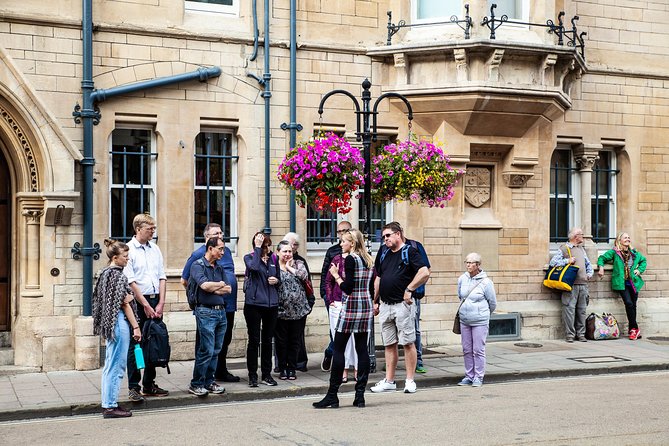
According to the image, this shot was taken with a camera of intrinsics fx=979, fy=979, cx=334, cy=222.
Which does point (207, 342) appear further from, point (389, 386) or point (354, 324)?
point (389, 386)

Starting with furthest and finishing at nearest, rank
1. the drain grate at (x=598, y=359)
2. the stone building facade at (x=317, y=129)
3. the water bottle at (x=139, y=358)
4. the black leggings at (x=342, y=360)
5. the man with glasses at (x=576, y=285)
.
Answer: the man with glasses at (x=576, y=285)
the drain grate at (x=598, y=359)
the stone building facade at (x=317, y=129)
the black leggings at (x=342, y=360)
the water bottle at (x=139, y=358)

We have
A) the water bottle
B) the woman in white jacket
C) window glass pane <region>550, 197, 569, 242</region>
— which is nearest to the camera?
the water bottle

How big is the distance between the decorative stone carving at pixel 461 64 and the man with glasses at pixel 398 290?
4316 millimetres

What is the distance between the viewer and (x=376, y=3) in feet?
50.4

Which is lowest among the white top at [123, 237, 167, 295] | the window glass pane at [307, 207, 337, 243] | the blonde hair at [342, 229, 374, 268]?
the white top at [123, 237, 167, 295]

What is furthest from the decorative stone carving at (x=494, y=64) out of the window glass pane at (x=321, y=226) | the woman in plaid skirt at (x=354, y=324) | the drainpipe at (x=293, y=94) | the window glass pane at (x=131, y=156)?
the woman in plaid skirt at (x=354, y=324)

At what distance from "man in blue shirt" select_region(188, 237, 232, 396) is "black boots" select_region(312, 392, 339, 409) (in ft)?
4.43

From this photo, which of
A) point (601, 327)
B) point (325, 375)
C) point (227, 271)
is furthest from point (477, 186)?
point (227, 271)

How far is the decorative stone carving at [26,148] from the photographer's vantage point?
1273cm

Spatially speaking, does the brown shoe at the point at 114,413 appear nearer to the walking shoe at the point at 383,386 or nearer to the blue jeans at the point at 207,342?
the blue jeans at the point at 207,342

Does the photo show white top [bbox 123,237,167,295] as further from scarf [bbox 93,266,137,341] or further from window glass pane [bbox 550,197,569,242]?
window glass pane [bbox 550,197,569,242]

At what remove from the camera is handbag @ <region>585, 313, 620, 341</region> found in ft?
54.2

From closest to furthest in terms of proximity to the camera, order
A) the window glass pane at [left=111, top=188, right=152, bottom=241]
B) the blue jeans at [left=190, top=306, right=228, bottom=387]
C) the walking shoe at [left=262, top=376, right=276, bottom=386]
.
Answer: the blue jeans at [left=190, top=306, right=228, bottom=387] → the walking shoe at [left=262, top=376, right=276, bottom=386] → the window glass pane at [left=111, top=188, right=152, bottom=241]

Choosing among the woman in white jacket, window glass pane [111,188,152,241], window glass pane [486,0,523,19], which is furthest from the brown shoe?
window glass pane [486,0,523,19]
